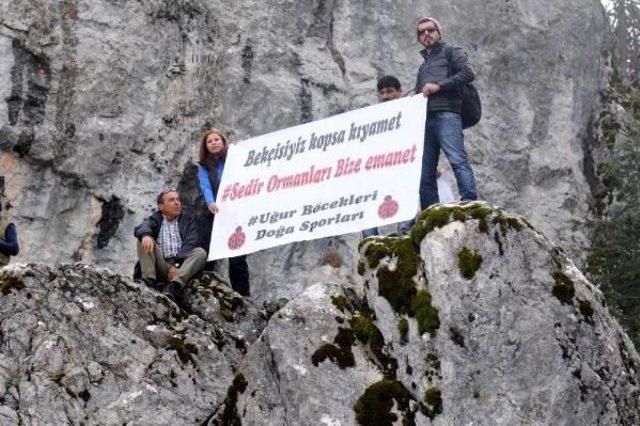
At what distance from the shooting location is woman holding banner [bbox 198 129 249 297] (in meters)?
13.3

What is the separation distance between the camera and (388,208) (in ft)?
38.3

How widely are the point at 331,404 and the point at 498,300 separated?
74.5 inches

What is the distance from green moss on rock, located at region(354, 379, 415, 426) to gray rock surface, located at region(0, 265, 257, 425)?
6.81ft

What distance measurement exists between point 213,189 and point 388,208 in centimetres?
298

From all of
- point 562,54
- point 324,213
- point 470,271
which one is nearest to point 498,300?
point 470,271

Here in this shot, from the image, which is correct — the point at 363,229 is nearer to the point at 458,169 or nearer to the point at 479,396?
the point at 458,169

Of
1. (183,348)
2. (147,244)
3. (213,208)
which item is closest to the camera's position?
(183,348)

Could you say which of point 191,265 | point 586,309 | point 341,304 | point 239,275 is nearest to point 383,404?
point 341,304

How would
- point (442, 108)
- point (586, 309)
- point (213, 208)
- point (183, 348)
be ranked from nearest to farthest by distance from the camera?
point (586, 309), point (183, 348), point (442, 108), point (213, 208)

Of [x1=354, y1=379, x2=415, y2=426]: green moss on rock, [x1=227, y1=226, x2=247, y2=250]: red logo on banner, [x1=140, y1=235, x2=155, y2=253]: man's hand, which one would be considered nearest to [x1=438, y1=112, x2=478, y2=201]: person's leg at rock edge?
[x1=227, y1=226, x2=247, y2=250]: red logo on banner

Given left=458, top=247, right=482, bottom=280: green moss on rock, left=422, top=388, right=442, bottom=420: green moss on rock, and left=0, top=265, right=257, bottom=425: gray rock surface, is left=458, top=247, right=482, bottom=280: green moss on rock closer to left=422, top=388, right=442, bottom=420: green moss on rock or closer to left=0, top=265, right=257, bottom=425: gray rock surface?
left=422, top=388, right=442, bottom=420: green moss on rock

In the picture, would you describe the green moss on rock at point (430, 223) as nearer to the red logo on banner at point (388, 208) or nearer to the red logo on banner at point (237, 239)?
the red logo on banner at point (388, 208)

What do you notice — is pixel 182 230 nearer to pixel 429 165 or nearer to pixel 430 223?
pixel 429 165

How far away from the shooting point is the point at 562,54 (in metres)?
21.2
